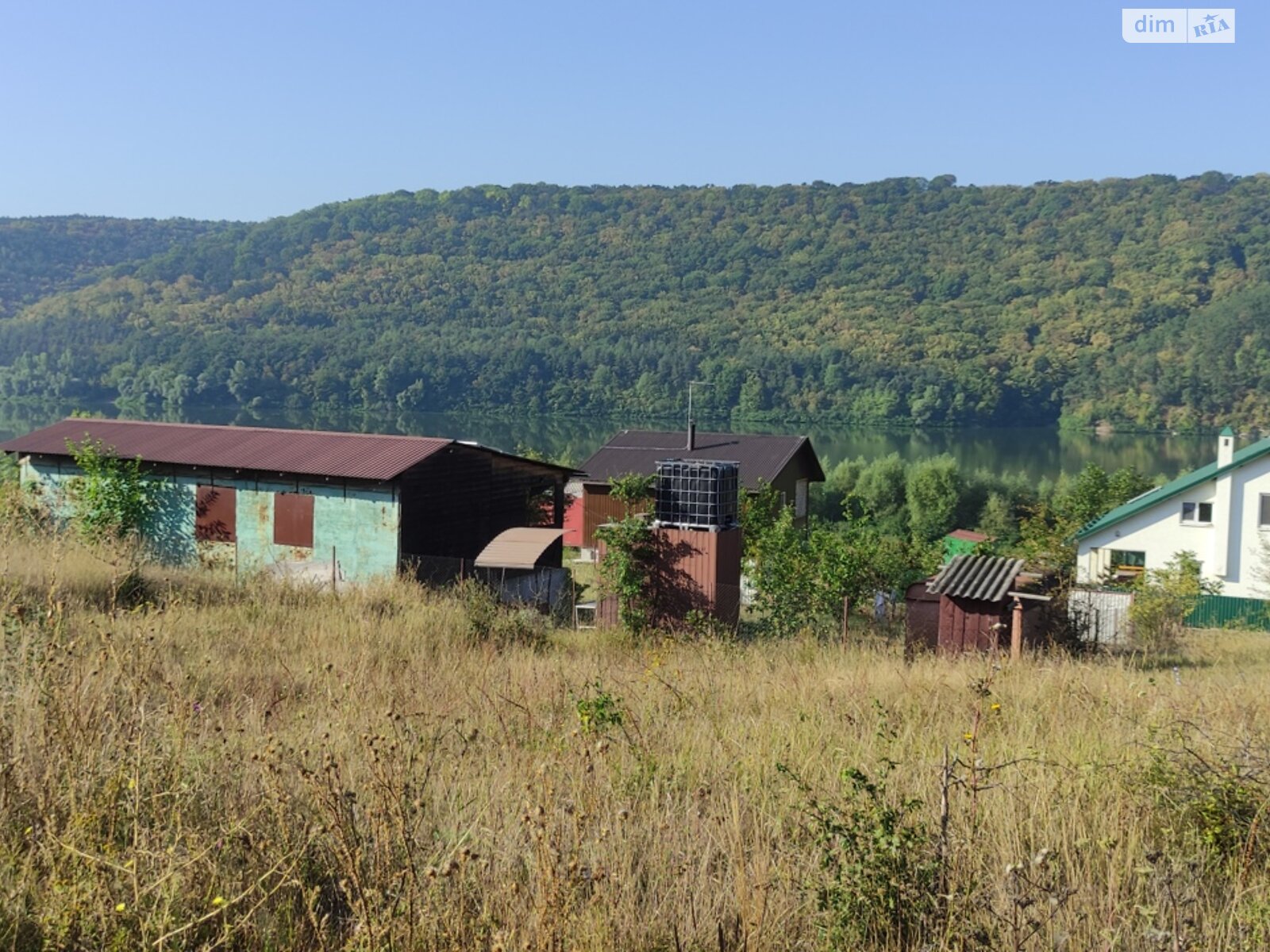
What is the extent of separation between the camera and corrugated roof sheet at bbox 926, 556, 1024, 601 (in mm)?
15297

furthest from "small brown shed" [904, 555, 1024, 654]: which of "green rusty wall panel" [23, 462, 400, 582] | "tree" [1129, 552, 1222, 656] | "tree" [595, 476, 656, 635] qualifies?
"green rusty wall panel" [23, 462, 400, 582]

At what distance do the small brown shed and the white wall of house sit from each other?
72.8ft

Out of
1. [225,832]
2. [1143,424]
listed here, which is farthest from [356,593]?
[1143,424]

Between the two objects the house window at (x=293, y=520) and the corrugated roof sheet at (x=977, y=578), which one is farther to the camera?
the house window at (x=293, y=520)

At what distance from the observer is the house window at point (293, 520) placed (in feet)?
70.8

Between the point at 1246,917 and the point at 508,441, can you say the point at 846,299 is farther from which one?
the point at 1246,917

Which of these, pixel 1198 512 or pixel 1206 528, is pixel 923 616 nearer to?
pixel 1206 528

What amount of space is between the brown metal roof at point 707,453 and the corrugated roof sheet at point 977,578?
21636 millimetres

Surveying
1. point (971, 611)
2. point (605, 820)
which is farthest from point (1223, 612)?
point (605, 820)

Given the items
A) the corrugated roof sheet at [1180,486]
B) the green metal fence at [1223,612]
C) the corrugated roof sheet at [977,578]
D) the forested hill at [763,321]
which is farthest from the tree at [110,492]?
the forested hill at [763,321]

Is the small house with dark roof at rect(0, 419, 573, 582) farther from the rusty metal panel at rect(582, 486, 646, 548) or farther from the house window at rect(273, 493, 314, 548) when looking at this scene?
the rusty metal panel at rect(582, 486, 646, 548)

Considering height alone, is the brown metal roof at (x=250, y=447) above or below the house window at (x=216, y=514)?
above

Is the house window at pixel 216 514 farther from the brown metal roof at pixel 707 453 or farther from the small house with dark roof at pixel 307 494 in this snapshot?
the brown metal roof at pixel 707 453

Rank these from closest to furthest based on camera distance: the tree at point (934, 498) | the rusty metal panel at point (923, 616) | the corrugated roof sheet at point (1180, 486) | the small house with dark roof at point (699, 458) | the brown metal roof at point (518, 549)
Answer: the rusty metal panel at point (923, 616) < the brown metal roof at point (518, 549) < the corrugated roof sheet at point (1180, 486) < the small house with dark roof at point (699, 458) < the tree at point (934, 498)
